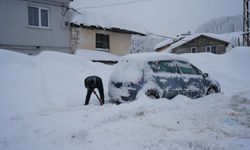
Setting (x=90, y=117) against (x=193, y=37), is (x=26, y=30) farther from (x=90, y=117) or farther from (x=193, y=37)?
(x=193, y=37)

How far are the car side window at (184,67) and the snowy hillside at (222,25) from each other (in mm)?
89207

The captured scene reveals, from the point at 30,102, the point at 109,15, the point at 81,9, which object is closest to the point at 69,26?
the point at 81,9

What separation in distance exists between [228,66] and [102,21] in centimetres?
953

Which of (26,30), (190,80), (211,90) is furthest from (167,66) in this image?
(26,30)

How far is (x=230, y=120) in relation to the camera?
20.4 ft

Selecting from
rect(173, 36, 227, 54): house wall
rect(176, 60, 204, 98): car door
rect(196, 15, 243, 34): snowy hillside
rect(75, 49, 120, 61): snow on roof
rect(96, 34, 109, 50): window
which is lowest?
rect(176, 60, 204, 98): car door

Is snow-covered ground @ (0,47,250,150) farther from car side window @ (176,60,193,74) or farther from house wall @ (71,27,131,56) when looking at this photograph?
house wall @ (71,27,131,56)

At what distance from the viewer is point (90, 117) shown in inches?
257

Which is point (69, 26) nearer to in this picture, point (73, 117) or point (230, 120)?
point (73, 117)

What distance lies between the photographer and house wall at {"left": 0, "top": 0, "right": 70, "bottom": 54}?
590 inches

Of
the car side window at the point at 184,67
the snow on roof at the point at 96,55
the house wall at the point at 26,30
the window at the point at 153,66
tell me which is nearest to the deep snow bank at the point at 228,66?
the car side window at the point at 184,67

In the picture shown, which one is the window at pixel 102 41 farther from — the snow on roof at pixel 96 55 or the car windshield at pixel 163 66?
the car windshield at pixel 163 66

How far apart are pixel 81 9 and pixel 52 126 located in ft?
48.2

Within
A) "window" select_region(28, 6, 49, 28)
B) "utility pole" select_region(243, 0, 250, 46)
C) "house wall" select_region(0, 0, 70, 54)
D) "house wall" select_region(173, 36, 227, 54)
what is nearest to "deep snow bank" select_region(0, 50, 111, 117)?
"house wall" select_region(0, 0, 70, 54)
